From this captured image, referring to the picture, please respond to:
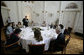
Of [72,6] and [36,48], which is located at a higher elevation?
[72,6]

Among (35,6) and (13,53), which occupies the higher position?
(35,6)

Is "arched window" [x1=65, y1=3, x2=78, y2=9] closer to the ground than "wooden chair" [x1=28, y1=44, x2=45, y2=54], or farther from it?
farther from it

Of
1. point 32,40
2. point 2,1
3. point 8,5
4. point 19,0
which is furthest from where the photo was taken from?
point 19,0

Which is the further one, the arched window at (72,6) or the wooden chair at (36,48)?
the arched window at (72,6)

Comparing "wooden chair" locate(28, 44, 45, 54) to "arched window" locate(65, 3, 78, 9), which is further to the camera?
"arched window" locate(65, 3, 78, 9)

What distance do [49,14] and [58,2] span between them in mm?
1516

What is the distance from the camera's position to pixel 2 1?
224 inches

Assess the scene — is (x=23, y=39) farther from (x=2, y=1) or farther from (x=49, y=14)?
(x=2, y=1)

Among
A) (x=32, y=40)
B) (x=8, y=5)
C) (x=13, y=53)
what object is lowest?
(x=13, y=53)

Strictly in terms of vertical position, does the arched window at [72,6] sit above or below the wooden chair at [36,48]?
above

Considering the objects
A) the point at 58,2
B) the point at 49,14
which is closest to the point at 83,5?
the point at 58,2

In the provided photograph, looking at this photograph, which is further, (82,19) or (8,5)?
(8,5)

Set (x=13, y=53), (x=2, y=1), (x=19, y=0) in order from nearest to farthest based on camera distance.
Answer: (x=13, y=53), (x=2, y=1), (x=19, y=0)

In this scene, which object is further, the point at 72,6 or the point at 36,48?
the point at 72,6
